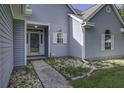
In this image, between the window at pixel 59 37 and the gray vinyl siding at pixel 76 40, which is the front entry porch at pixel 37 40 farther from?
the gray vinyl siding at pixel 76 40

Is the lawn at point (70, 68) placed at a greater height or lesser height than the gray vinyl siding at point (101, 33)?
lesser

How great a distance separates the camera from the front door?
15.5m

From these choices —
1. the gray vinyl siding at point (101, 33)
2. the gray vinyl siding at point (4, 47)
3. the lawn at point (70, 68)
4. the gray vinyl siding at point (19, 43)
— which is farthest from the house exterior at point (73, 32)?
the gray vinyl siding at point (4, 47)

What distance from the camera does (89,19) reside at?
13.8 meters

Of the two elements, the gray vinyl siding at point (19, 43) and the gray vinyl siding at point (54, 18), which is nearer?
the gray vinyl siding at point (19, 43)

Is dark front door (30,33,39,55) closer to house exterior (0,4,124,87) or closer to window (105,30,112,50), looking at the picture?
house exterior (0,4,124,87)

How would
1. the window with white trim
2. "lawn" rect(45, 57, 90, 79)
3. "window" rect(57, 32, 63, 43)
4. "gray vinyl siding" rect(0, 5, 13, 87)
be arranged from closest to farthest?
"gray vinyl siding" rect(0, 5, 13, 87)
"lawn" rect(45, 57, 90, 79)
the window with white trim
"window" rect(57, 32, 63, 43)

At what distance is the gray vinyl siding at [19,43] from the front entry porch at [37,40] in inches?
212

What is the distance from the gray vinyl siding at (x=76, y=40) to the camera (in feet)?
45.2

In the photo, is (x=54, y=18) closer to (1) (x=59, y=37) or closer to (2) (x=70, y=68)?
(1) (x=59, y=37)

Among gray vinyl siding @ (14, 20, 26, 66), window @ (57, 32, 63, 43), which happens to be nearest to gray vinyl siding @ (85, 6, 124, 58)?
window @ (57, 32, 63, 43)

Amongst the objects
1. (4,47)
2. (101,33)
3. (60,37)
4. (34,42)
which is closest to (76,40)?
(60,37)

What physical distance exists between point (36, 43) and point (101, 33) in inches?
247

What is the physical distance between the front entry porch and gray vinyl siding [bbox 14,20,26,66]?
17.6ft
